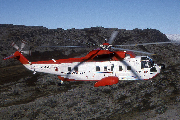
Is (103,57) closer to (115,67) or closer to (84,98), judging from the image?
(115,67)

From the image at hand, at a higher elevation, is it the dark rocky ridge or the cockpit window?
the cockpit window

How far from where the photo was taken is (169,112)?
16.2 metres

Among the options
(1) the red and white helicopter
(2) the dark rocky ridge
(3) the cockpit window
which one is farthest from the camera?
(1) the red and white helicopter

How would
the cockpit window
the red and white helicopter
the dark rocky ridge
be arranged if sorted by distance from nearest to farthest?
the dark rocky ridge
the cockpit window
the red and white helicopter

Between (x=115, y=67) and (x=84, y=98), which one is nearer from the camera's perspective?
(x=115, y=67)

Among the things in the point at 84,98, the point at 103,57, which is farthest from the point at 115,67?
the point at 84,98

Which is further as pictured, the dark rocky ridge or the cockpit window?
the cockpit window

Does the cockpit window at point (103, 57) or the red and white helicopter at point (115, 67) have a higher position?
the cockpit window at point (103, 57)

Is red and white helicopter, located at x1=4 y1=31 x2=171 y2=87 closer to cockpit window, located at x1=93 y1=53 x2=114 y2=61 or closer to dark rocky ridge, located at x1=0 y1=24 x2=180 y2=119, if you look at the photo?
cockpit window, located at x1=93 y1=53 x2=114 y2=61

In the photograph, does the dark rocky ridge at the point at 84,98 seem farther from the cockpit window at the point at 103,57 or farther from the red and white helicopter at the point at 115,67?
the red and white helicopter at the point at 115,67

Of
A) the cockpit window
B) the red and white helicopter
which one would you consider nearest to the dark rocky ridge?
the cockpit window

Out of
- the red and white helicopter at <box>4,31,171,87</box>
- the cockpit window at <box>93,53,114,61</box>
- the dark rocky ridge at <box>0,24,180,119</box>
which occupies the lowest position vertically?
the dark rocky ridge at <box>0,24,180,119</box>

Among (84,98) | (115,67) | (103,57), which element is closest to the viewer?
(103,57)

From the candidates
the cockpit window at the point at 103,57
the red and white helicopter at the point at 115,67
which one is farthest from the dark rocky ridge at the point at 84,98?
the red and white helicopter at the point at 115,67
